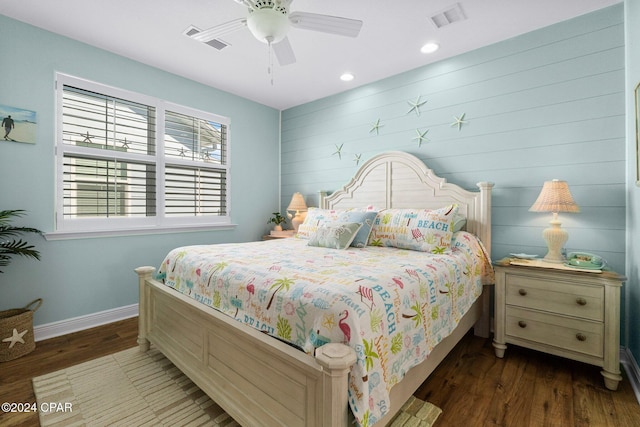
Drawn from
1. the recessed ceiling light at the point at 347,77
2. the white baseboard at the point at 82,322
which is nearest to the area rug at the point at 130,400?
the white baseboard at the point at 82,322

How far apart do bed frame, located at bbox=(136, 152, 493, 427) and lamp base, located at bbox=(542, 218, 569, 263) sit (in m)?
0.44

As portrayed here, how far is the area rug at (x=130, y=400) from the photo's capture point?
157 cm

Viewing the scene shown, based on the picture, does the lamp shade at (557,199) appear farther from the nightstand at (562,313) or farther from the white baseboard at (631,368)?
the white baseboard at (631,368)

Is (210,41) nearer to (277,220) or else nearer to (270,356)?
(277,220)

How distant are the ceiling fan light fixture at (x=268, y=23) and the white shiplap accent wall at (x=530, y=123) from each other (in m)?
1.55

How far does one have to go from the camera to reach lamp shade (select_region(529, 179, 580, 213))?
2.10 metres

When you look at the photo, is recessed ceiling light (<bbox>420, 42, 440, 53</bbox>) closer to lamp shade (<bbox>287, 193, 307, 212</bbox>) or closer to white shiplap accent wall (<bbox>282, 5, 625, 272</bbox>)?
white shiplap accent wall (<bbox>282, 5, 625, 272</bbox>)

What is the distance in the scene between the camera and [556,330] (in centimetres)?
201

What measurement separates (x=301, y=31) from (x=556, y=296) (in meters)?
2.84

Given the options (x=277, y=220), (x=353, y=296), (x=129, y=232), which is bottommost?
(x=353, y=296)

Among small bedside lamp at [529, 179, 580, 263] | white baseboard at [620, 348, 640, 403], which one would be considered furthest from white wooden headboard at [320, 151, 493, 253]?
white baseboard at [620, 348, 640, 403]

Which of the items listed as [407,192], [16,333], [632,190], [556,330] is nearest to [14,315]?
[16,333]

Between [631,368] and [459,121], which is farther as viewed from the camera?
[459,121]

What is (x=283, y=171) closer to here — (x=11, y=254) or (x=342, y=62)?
(x=342, y=62)
